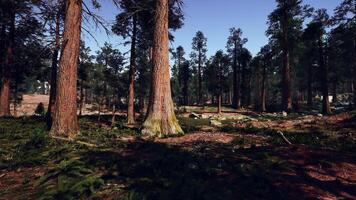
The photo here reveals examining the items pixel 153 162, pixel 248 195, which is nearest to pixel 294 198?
pixel 248 195

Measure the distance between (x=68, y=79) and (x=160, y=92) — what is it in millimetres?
3967

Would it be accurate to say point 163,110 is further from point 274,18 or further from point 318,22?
point 274,18

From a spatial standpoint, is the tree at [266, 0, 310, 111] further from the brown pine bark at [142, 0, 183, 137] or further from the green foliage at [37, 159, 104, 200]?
the green foliage at [37, 159, 104, 200]

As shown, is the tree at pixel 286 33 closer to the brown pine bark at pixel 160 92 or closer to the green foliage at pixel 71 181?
the brown pine bark at pixel 160 92

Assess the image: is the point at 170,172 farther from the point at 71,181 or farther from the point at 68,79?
the point at 68,79

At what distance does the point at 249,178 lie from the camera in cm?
630

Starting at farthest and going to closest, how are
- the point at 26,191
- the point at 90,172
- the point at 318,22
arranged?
1. the point at 318,22
2. the point at 90,172
3. the point at 26,191

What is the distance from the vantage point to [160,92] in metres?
14.1

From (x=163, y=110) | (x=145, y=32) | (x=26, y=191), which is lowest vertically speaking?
(x=26, y=191)

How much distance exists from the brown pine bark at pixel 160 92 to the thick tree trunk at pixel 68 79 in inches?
119

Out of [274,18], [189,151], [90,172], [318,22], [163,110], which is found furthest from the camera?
[274,18]

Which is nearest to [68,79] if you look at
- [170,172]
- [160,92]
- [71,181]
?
[160,92]

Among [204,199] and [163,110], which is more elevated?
[163,110]

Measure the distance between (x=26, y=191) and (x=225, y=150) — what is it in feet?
16.9
